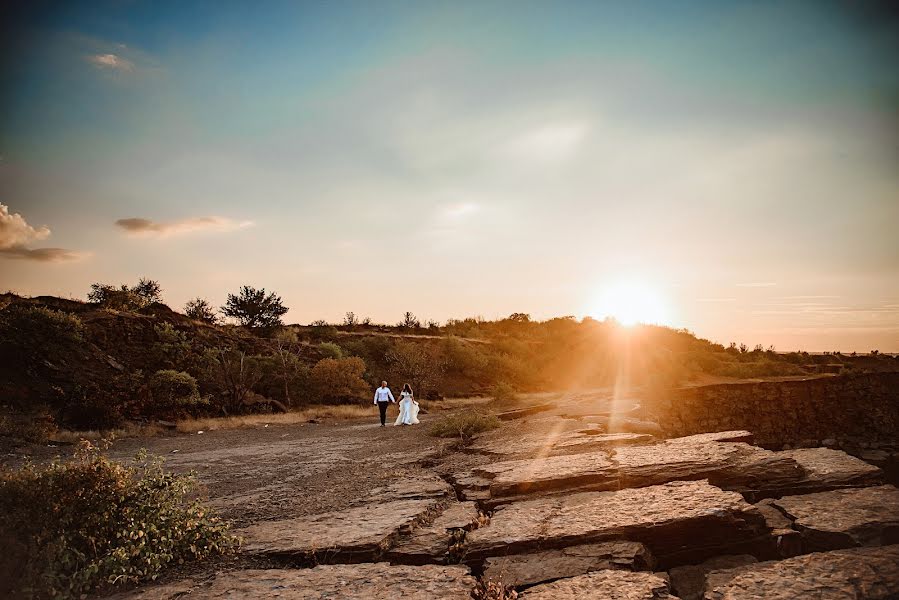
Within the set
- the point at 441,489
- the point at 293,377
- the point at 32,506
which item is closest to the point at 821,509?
the point at 441,489

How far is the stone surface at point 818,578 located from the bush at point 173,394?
64.9 ft

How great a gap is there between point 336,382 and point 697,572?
73.6 ft

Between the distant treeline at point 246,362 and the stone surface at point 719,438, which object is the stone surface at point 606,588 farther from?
the distant treeline at point 246,362

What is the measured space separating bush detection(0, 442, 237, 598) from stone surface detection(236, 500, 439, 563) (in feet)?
1.28

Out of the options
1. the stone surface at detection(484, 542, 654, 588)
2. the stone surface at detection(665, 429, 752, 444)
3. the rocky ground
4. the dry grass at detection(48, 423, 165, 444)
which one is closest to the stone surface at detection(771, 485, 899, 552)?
the rocky ground

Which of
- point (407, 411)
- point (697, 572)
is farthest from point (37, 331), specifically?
point (697, 572)

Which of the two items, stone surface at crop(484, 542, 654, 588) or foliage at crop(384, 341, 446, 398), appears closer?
stone surface at crop(484, 542, 654, 588)

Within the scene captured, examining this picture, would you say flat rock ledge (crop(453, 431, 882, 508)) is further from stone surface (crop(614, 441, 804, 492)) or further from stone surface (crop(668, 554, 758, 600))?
stone surface (crop(668, 554, 758, 600))

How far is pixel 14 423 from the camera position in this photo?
1428cm

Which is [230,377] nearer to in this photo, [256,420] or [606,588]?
[256,420]

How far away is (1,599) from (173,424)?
51.5 ft

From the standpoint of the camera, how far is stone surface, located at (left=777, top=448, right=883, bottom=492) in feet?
15.3

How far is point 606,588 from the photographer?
308cm

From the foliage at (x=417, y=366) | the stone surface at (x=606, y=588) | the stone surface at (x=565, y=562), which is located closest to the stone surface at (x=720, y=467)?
the stone surface at (x=565, y=562)
